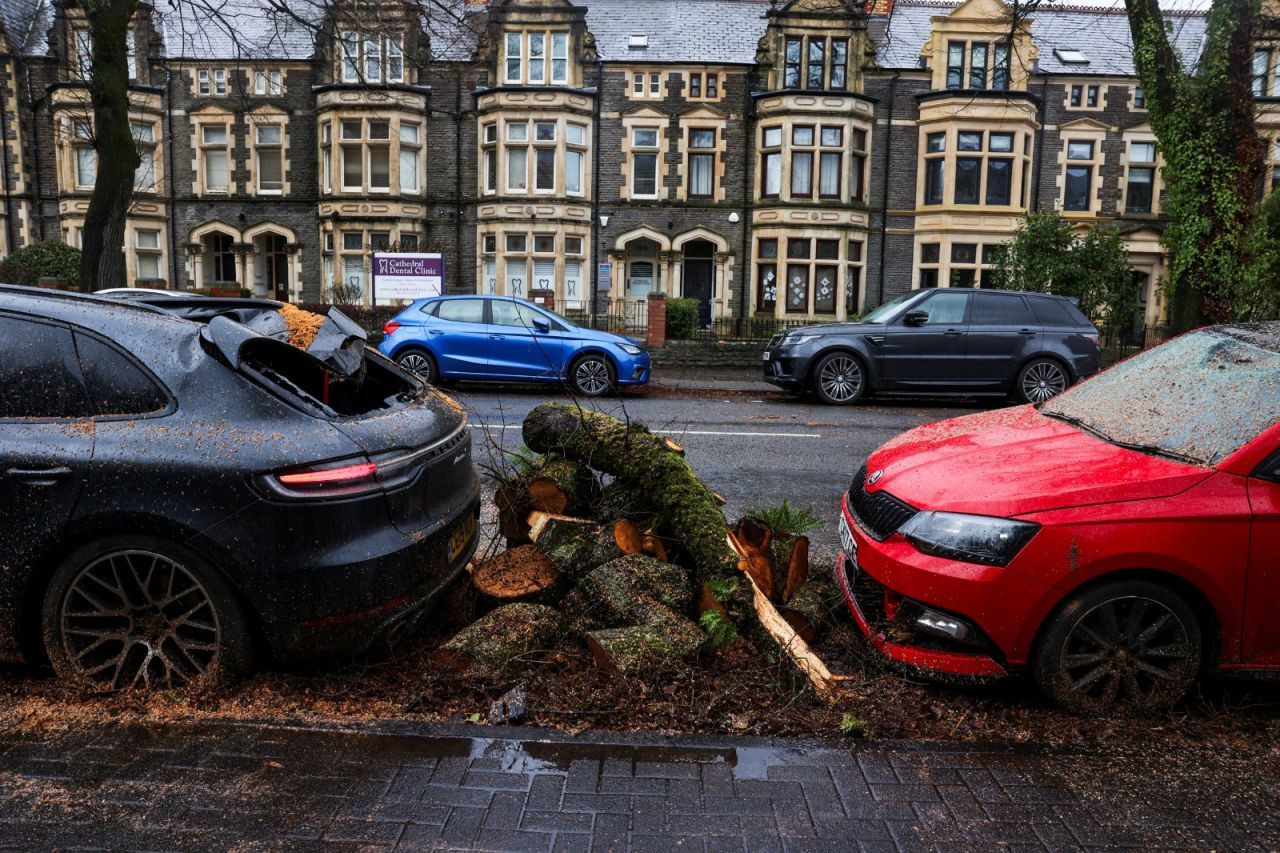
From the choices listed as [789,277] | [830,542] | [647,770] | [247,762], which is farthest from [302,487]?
[789,277]

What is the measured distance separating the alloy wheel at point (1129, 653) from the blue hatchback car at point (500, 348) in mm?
12293

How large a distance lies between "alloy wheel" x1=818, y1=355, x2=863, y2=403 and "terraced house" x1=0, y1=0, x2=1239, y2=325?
1402cm

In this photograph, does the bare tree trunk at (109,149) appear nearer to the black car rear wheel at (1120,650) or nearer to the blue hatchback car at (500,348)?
the blue hatchback car at (500,348)

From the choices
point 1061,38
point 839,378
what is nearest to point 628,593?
point 839,378

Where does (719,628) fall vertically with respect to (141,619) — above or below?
below

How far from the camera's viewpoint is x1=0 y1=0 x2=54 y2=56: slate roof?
103 ft

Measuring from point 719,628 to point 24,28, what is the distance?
37.6 m

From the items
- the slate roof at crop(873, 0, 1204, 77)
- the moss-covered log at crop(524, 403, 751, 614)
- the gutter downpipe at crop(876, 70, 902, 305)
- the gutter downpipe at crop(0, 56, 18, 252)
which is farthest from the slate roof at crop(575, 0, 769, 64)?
the moss-covered log at crop(524, 403, 751, 614)

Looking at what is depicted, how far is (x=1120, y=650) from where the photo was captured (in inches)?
147

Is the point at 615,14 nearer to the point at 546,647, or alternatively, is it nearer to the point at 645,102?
the point at 645,102

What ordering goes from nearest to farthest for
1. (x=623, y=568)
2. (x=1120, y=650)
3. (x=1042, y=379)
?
(x=1120, y=650)
(x=623, y=568)
(x=1042, y=379)

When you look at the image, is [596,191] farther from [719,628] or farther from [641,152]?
[719,628]

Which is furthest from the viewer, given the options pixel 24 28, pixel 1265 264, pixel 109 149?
pixel 24 28

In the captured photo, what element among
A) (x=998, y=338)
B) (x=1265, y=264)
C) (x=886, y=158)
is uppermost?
(x=886, y=158)
